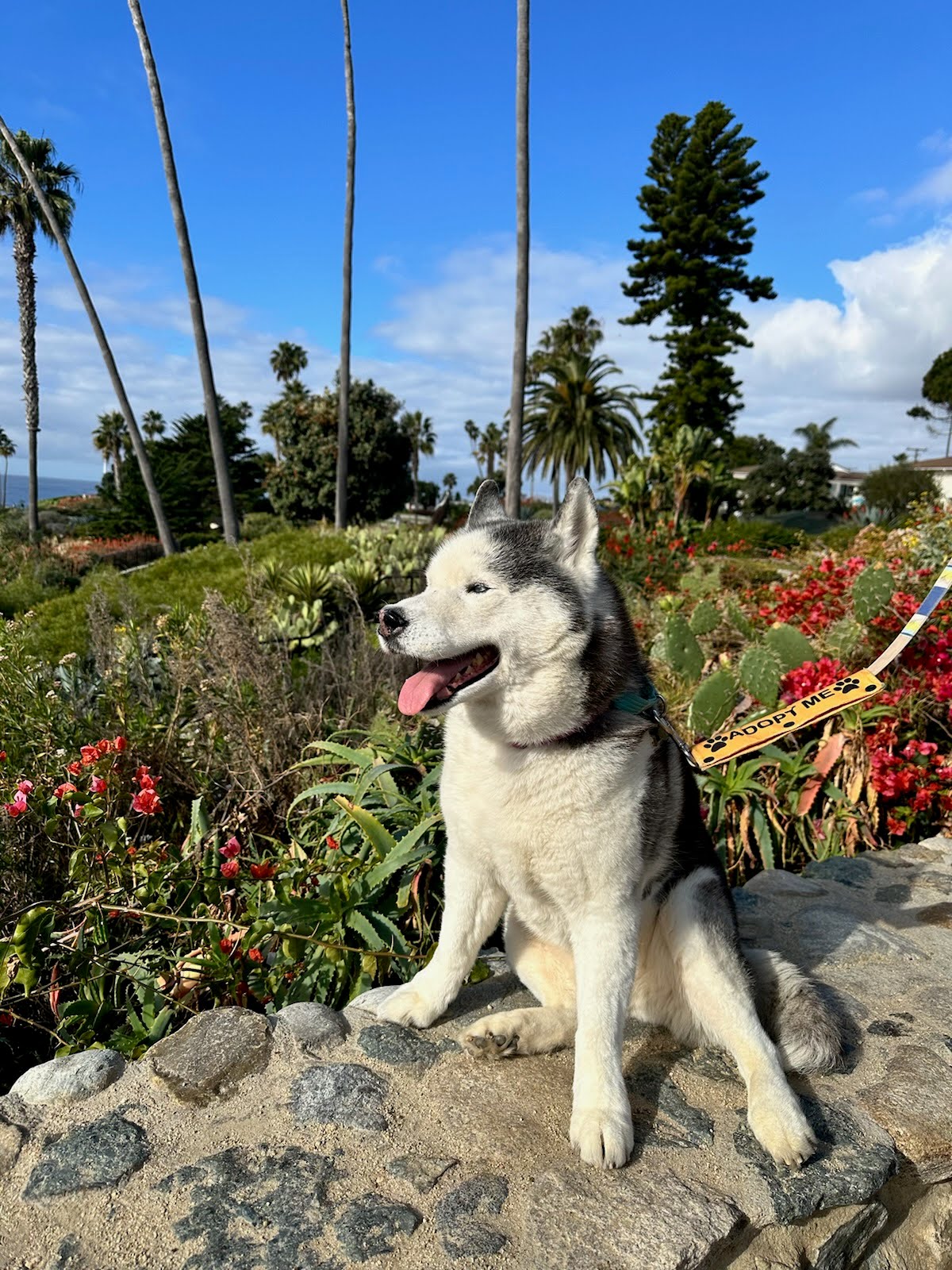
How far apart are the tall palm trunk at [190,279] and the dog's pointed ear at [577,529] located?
42.7 feet

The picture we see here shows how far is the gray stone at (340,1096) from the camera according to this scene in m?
1.93

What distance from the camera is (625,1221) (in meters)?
1.69

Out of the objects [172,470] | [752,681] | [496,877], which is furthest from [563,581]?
[172,470]

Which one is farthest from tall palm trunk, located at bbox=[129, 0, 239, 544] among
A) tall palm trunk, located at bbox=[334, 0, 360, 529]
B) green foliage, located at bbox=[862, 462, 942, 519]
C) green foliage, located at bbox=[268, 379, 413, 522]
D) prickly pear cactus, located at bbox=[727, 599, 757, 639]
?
green foliage, located at bbox=[862, 462, 942, 519]

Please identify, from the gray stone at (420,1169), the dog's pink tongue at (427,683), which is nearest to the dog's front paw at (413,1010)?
the gray stone at (420,1169)

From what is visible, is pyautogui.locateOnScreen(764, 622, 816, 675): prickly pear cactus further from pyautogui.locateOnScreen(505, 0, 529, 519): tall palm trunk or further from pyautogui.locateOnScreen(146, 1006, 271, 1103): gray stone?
pyautogui.locateOnScreen(505, 0, 529, 519): tall palm trunk

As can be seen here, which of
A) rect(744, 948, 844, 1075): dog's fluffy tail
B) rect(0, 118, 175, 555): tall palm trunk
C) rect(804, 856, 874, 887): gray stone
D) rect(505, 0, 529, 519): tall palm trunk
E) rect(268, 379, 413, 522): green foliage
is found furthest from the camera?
rect(268, 379, 413, 522): green foliage

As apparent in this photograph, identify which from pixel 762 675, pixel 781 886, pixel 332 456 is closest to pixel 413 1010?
pixel 781 886

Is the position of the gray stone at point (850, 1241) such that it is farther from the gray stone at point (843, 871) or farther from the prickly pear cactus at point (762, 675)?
the prickly pear cactus at point (762, 675)

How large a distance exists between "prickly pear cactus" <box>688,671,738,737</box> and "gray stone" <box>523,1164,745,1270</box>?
2572 mm

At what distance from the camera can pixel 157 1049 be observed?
213 cm

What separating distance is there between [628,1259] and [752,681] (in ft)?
10.2

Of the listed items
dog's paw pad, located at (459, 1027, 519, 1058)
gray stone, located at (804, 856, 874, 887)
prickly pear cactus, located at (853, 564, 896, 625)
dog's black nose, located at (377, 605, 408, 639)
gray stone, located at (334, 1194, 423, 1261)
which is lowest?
gray stone, located at (804, 856, 874, 887)

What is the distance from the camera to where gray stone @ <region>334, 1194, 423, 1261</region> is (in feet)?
5.26
